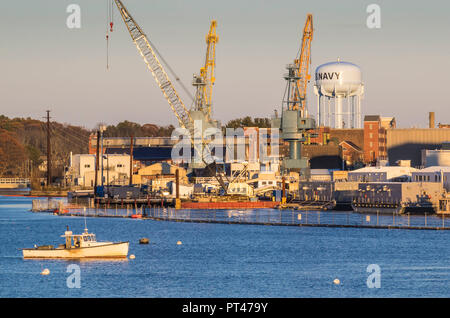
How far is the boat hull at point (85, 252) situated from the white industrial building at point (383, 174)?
69353mm

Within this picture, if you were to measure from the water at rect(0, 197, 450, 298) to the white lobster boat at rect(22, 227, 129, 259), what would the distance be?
2.01ft

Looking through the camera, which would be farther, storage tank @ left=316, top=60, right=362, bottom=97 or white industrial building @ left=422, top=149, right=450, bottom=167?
storage tank @ left=316, top=60, right=362, bottom=97

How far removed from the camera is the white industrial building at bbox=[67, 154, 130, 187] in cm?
17352

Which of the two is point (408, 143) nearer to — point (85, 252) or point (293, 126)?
point (293, 126)

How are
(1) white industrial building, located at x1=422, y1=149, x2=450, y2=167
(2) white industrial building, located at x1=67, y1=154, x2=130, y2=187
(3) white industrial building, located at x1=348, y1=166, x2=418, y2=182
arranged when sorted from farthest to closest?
1. (2) white industrial building, located at x1=67, y1=154, x2=130, y2=187
2. (1) white industrial building, located at x1=422, y1=149, x2=450, y2=167
3. (3) white industrial building, located at x1=348, y1=166, x2=418, y2=182

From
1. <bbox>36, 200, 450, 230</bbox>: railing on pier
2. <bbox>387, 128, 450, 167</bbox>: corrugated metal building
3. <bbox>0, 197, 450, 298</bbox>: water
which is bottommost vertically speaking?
<bbox>0, 197, 450, 298</bbox>: water

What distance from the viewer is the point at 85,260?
2589 inches

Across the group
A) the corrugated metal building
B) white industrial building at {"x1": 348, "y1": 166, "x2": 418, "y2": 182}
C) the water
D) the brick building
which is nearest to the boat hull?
the water

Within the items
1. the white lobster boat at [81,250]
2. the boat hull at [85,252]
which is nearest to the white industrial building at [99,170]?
the boat hull at [85,252]

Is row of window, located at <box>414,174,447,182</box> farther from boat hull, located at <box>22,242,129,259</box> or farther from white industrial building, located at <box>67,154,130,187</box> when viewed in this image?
boat hull, located at <box>22,242,129,259</box>

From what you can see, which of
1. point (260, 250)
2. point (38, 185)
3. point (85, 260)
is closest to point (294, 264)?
point (260, 250)

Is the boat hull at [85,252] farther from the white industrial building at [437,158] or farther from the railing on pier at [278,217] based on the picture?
the white industrial building at [437,158]
